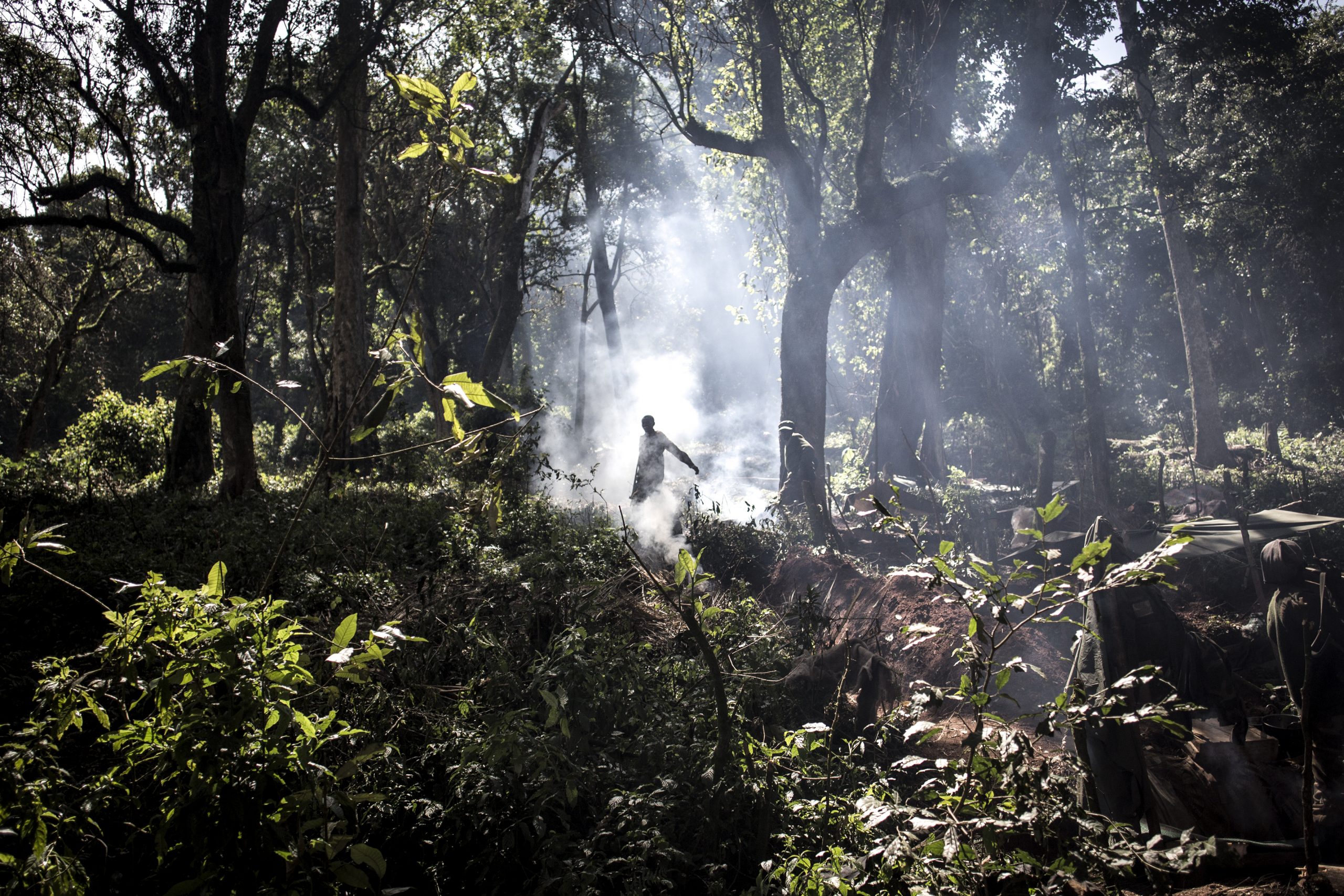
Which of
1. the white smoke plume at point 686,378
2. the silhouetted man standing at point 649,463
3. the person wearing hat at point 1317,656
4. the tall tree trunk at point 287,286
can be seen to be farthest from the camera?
the white smoke plume at point 686,378

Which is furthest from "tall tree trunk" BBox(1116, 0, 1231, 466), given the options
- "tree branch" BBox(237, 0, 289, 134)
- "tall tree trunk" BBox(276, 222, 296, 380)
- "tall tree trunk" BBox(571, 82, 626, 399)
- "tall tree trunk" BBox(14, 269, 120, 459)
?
"tall tree trunk" BBox(14, 269, 120, 459)

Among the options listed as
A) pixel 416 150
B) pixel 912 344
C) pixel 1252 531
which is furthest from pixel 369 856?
pixel 912 344

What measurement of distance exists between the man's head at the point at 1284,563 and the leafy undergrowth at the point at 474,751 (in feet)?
9.69

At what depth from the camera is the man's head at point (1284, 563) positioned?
16.6ft

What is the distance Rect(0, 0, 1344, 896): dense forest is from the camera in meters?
2.05

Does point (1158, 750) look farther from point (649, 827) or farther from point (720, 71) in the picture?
point (720, 71)

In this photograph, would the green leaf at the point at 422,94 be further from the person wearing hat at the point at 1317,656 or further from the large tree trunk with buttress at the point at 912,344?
the large tree trunk with buttress at the point at 912,344

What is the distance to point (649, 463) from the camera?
38.5 ft

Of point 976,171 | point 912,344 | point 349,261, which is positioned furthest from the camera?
point 912,344

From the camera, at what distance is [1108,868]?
72.6 inches

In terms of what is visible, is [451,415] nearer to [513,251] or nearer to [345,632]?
[345,632]

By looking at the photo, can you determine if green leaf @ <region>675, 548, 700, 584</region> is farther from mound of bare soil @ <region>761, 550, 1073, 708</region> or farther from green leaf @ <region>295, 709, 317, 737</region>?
Result: mound of bare soil @ <region>761, 550, 1073, 708</region>

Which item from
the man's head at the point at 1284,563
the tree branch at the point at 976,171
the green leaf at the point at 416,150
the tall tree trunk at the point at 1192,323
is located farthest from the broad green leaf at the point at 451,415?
the tall tree trunk at the point at 1192,323

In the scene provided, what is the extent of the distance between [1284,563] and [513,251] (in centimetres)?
1205
